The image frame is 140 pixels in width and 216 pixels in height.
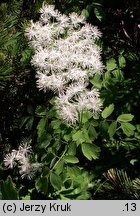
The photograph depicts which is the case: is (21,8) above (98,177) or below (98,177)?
above

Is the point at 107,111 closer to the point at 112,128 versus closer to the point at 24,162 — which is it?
the point at 112,128

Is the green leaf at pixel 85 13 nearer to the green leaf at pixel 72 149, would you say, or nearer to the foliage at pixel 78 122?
the foliage at pixel 78 122

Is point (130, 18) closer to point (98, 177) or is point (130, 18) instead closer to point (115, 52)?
point (115, 52)

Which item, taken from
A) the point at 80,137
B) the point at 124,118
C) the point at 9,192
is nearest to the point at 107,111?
the point at 124,118

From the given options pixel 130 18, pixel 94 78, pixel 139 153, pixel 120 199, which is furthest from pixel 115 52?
pixel 120 199

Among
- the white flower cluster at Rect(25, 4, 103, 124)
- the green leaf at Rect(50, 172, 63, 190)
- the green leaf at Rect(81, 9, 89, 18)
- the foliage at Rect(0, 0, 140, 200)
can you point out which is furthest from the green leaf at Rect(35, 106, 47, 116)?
the green leaf at Rect(81, 9, 89, 18)

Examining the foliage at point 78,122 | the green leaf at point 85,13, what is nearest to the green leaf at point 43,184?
the foliage at point 78,122
